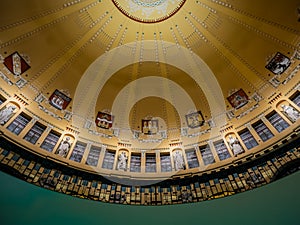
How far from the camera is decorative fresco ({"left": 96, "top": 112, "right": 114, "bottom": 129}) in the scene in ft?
46.8

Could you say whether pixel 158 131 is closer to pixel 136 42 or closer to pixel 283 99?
pixel 136 42

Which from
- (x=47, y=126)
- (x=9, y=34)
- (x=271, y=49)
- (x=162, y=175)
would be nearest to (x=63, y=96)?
(x=47, y=126)

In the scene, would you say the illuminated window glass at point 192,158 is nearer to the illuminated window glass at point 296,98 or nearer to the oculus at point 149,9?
the illuminated window glass at point 296,98

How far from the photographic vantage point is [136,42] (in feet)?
49.2

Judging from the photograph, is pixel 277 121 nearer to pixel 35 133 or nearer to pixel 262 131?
pixel 262 131

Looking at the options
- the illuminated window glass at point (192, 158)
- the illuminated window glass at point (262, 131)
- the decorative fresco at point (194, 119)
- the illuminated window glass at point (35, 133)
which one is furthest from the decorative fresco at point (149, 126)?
the illuminated window glass at point (35, 133)

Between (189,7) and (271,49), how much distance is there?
15.3 ft

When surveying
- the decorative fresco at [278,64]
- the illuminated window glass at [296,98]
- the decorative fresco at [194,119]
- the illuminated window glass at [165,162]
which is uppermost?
the decorative fresco at [278,64]

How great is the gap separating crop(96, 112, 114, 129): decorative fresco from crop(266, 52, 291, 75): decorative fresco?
8493mm

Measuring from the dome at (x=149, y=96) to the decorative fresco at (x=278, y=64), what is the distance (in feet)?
0.16

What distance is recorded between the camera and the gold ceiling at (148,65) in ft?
41.1

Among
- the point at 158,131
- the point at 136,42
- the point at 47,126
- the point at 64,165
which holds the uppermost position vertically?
the point at 136,42

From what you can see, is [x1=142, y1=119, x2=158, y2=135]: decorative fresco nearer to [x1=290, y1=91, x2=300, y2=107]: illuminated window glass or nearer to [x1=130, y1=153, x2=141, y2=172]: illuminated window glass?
[x1=130, y1=153, x2=141, y2=172]: illuminated window glass

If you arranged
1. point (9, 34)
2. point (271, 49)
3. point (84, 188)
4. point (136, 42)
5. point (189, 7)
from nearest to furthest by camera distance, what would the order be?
point (84, 188)
point (9, 34)
point (271, 49)
point (189, 7)
point (136, 42)
